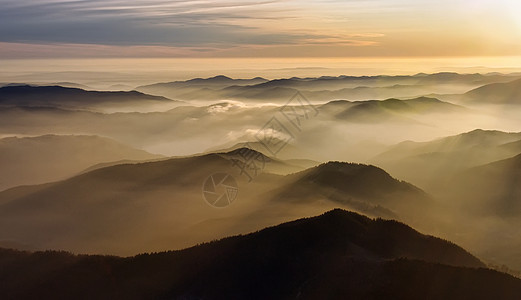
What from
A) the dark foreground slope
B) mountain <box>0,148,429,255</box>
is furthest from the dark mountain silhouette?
the dark foreground slope

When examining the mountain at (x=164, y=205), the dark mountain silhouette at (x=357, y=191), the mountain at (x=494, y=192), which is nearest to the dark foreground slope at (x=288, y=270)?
the mountain at (x=164, y=205)

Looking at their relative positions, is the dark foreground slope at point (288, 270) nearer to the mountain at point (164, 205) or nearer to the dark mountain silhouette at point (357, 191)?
the mountain at point (164, 205)

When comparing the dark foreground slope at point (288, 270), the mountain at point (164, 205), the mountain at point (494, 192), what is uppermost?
the dark foreground slope at point (288, 270)

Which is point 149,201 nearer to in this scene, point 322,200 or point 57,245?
point 57,245

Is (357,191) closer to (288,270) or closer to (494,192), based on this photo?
(494,192)

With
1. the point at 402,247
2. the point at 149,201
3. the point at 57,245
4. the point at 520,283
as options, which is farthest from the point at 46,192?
the point at 520,283

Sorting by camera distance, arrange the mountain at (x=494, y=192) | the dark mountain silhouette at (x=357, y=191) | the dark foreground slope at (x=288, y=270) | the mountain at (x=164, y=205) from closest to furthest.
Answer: the dark foreground slope at (x=288, y=270), the mountain at (x=164, y=205), the dark mountain silhouette at (x=357, y=191), the mountain at (x=494, y=192)

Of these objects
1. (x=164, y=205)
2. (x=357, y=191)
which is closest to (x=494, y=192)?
(x=357, y=191)
